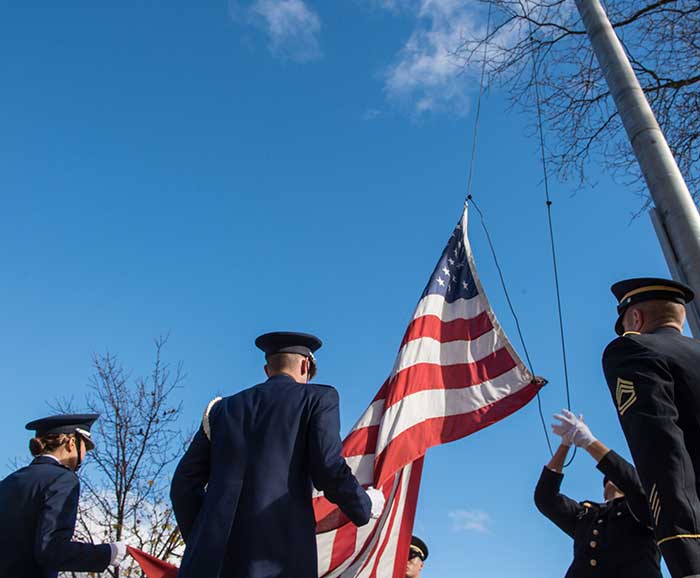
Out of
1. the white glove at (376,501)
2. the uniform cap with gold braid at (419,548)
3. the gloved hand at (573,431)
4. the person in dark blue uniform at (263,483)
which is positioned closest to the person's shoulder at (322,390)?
the person in dark blue uniform at (263,483)

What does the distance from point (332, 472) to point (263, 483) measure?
0.31 m

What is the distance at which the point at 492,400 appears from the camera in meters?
5.25

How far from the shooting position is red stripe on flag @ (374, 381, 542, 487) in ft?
16.2

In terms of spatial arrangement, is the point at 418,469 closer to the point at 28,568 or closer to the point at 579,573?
the point at 579,573

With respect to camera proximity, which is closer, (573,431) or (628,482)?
(628,482)

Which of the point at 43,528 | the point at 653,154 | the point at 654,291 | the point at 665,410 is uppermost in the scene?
the point at 653,154

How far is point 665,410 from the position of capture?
8.47 feet

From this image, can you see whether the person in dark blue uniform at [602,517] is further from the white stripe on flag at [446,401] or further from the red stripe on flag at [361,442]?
the red stripe on flag at [361,442]

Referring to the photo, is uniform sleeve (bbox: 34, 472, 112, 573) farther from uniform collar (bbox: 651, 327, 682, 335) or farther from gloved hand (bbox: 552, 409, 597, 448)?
uniform collar (bbox: 651, 327, 682, 335)

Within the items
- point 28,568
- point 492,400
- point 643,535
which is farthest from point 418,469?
point 28,568

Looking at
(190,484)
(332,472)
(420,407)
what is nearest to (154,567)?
(190,484)

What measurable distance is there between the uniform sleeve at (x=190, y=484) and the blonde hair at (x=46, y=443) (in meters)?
1.20

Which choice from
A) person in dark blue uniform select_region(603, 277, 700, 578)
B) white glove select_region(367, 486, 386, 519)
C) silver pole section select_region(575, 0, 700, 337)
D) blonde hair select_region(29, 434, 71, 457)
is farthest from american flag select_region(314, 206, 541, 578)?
person in dark blue uniform select_region(603, 277, 700, 578)

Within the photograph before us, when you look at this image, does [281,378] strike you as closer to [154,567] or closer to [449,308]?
[154,567]
